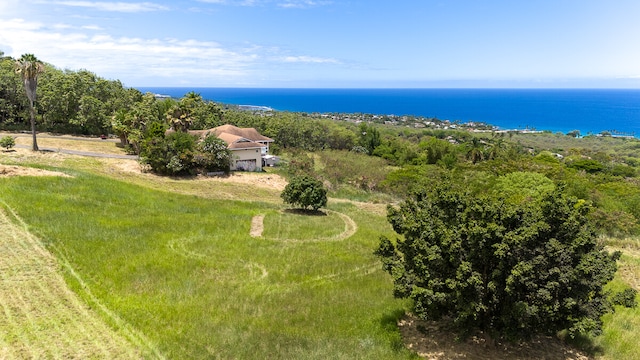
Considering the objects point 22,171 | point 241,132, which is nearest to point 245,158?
point 241,132

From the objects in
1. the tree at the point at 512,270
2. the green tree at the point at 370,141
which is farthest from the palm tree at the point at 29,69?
the green tree at the point at 370,141

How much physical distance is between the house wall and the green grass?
1858 cm

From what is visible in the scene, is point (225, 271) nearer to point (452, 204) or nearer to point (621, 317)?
point (452, 204)

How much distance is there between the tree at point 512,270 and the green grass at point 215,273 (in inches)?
108

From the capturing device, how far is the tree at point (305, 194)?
111 feet

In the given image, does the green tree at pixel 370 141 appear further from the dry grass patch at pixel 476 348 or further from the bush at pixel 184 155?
the dry grass patch at pixel 476 348

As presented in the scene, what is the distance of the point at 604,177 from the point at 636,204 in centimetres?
2119

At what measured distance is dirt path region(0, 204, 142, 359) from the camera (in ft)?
39.3

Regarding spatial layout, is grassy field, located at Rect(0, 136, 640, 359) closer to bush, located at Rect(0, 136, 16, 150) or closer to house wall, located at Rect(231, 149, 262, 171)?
bush, located at Rect(0, 136, 16, 150)

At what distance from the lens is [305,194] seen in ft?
110

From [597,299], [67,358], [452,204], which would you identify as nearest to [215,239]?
[67,358]

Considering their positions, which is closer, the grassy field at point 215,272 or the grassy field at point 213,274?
the grassy field at point 213,274

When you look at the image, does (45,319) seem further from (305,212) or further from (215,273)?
(305,212)

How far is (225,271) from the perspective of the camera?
19.5 m
